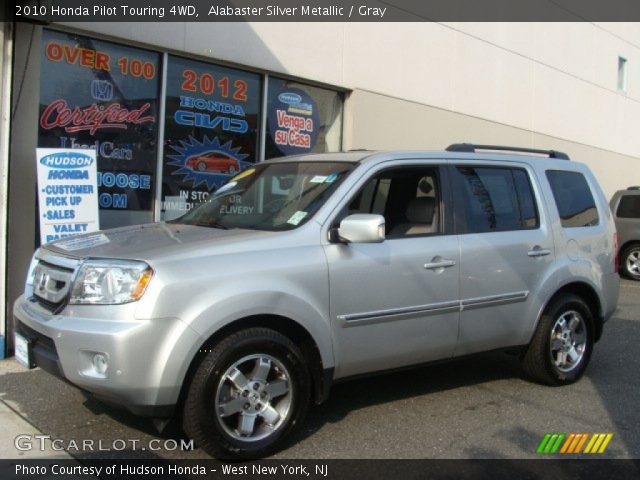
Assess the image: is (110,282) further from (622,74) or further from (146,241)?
(622,74)

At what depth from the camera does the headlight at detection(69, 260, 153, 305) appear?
3496mm

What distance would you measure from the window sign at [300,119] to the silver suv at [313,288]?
162 inches

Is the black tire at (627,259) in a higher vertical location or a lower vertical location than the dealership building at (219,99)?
lower

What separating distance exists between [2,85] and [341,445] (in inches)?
185

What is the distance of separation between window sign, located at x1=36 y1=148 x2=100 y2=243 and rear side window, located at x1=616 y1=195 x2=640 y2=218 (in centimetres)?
1049

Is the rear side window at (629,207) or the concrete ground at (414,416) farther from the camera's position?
the rear side window at (629,207)

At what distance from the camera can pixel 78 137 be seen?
7.11m

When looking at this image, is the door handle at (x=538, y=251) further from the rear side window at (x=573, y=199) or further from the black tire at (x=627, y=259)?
the black tire at (x=627, y=259)

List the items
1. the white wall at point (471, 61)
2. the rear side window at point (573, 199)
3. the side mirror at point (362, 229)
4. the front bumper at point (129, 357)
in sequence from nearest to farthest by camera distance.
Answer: the front bumper at point (129, 357), the side mirror at point (362, 229), the rear side window at point (573, 199), the white wall at point (471, 61)

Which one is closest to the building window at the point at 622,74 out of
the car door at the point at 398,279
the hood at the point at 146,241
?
the car door at the point at 398,279

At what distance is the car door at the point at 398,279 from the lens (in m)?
4.12

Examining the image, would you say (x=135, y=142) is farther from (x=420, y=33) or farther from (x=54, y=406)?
(x=420, y=33)

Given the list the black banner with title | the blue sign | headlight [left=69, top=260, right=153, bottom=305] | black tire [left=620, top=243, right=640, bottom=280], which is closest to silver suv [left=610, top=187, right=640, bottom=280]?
black tire [left=620, top=243, right=640, bottom=280]

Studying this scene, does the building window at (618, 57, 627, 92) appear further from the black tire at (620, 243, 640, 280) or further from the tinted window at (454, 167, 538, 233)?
the tinted window at (454, 167, 538, 233)
